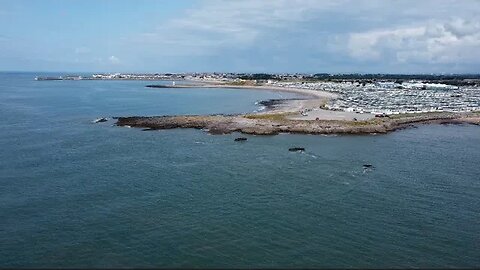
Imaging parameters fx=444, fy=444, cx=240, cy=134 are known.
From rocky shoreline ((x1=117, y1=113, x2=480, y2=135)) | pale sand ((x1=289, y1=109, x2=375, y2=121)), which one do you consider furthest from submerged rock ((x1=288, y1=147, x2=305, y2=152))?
pale sand ((x1=289, y1=109, x2=375, y2=121))

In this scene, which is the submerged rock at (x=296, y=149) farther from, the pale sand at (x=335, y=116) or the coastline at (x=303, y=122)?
the pale sand at (x=335, y=116)

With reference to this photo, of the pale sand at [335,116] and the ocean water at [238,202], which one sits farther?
the pale sand at [335,116]

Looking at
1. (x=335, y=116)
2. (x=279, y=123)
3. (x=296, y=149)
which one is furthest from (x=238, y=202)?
(x=335, y=116)

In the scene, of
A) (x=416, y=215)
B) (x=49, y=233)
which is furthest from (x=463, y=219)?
(x=49, y=233)

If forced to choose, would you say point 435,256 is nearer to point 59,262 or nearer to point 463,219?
point 463,219

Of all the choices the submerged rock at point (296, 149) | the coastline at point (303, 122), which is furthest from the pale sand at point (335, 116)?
the submerged rock at point (296, 149)
